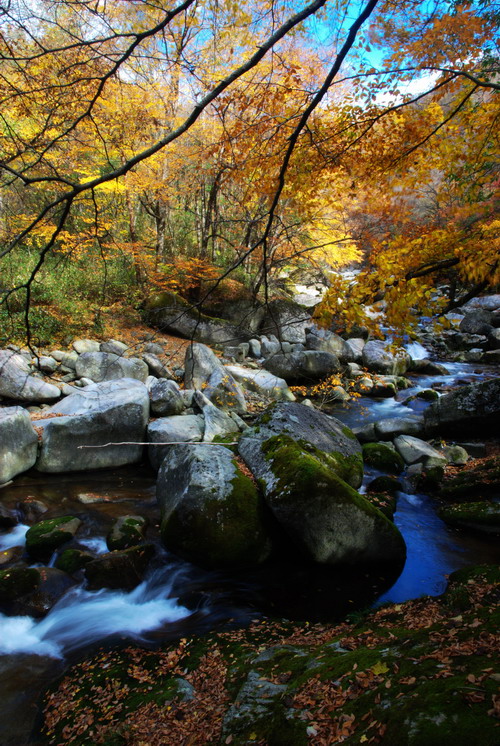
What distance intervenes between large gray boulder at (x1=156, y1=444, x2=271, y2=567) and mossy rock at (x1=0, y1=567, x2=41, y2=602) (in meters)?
1.50

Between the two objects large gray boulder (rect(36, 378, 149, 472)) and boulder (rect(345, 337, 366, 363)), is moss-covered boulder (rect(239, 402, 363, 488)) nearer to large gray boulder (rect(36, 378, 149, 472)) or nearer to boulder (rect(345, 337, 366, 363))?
large gray boulder (rect(36, 378, 149, 472))

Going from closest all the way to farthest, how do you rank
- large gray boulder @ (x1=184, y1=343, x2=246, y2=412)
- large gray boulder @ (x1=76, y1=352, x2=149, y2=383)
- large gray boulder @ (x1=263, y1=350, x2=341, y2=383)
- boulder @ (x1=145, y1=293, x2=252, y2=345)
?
large gray boulder @ (x1=184, y1=343, x2=246, y2=412)
large gray boulder @ (x1=76, y1=352, x2=149, y2=383)
large gray boulder @ (x1=263, y1=350, x2=341, y2=383)
boulder @ (x1=145, y1=293, x2=252, y2=345)

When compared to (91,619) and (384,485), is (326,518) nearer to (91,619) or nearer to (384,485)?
(91,619)

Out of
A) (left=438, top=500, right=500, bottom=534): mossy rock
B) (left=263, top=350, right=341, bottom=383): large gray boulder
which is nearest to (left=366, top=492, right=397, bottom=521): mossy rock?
(left=438, top=500, right=500, bottom=534): mossy rock

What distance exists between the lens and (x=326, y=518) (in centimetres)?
450

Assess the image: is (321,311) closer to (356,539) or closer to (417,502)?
(356,539)

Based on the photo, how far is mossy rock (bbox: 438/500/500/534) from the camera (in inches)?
221

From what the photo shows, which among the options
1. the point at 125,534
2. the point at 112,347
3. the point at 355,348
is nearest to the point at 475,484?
the point at 125,534

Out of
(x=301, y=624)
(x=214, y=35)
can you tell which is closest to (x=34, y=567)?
(x=301, y=624)

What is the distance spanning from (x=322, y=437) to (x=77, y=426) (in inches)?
172

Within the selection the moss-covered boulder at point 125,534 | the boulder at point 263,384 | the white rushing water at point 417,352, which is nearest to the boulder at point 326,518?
the moss-covered boulder at point 125,534

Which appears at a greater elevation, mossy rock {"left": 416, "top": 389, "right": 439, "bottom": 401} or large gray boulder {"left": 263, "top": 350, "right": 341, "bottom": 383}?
large gray boulder {"left": 263, "top": 350, "right": 341, "bottom": 383}

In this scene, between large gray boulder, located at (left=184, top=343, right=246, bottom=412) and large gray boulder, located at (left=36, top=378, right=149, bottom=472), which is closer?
large gray boulder, located at (left=36, top=378, right=149, bottom=472)

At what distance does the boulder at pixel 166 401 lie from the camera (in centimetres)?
879
